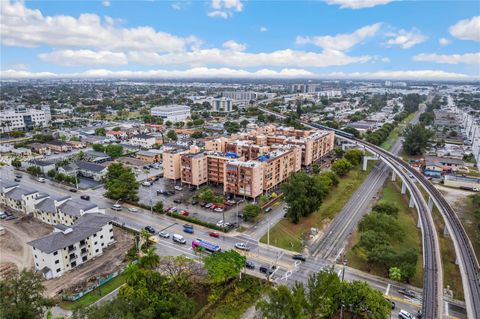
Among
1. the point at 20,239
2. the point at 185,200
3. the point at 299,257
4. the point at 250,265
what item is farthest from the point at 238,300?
the point at 20,239

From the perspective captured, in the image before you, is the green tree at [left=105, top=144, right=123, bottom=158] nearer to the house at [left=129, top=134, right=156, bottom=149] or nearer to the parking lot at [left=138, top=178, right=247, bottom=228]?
the house at [left=129, top=134, right=156, bottom=149]

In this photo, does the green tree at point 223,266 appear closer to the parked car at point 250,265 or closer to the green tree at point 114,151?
the parked car at point 250,265

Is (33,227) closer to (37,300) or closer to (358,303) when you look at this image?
(37,300)

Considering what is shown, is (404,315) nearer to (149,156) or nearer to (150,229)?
(150,229)

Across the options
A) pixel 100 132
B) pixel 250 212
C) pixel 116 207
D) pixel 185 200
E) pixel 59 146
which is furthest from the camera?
pixel 100 132

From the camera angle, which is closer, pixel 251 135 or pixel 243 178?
pixel 243 178

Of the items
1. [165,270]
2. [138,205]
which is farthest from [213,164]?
[165,270]

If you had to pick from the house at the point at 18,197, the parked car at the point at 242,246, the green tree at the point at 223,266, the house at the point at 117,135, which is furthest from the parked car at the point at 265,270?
the house at the point at 117,135
